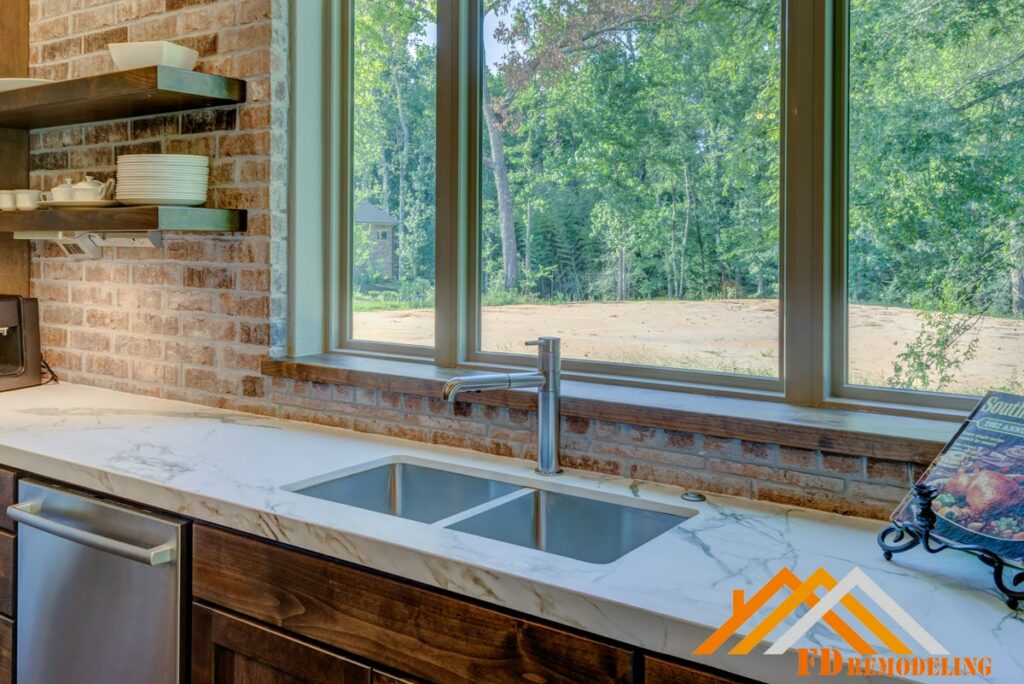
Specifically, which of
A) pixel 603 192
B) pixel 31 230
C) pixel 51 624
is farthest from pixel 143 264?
pixel 603 192

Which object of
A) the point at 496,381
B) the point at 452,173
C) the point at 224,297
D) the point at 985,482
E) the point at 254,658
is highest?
the point at 452,173

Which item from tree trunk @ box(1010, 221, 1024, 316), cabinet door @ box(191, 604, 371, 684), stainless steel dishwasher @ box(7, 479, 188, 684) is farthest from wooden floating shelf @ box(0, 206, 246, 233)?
tree trunk @ box(1010, 221, 1024, 316)

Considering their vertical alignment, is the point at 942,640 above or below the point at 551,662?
above

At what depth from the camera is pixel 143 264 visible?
274cm

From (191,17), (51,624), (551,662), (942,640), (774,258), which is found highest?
(191,17)

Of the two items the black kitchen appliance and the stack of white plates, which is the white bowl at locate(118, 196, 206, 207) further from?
the black kitchen appliance

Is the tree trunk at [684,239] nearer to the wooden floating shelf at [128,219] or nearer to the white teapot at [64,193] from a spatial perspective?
the wooden floating shelf at [128,219]

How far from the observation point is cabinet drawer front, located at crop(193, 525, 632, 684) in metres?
1.24

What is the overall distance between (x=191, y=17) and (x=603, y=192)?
1.44 meters

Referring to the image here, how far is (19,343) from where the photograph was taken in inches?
113

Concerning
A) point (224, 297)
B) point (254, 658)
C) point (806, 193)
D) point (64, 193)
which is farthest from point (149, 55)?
point (806, 193)

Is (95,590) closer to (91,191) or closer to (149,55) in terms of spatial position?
(91,191)

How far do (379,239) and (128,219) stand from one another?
685 mm

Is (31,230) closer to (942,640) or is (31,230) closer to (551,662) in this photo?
(551,662)
